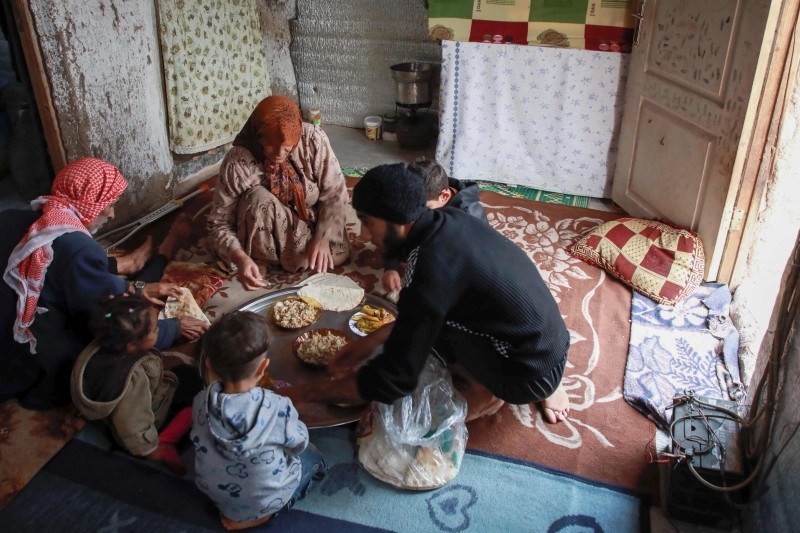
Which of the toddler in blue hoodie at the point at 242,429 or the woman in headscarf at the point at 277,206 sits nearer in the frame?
the toddler in blue hoodie at the point at 242,429

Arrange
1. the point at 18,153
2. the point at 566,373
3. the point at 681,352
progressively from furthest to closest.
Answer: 1. the point at 18,153
2. the point at 681,352
3. the point at 566,373

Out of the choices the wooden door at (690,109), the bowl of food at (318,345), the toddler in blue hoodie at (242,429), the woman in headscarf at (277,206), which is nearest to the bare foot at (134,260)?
the woman in headscarf at (277,206)

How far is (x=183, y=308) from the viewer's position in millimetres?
2787

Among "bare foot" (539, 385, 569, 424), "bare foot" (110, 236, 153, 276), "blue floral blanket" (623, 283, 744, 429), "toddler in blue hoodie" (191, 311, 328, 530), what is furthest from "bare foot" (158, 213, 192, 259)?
"blue floral blanket" (623, 283, 744, 429)

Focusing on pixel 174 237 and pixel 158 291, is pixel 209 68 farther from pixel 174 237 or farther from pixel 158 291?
pixel 158 291

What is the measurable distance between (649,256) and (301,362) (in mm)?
1717

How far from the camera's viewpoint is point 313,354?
7.72 ft

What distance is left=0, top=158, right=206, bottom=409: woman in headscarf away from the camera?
2.16 meters

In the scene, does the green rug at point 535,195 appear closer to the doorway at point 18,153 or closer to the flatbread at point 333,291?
the flatbread at point 333,291

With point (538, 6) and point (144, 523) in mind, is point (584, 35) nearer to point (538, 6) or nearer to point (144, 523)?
point (538, 6)

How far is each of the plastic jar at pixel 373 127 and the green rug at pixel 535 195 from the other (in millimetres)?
1078

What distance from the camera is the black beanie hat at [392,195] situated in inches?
69.6

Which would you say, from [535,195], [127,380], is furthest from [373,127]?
[127,380]

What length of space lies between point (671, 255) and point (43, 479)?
2.66 meters
